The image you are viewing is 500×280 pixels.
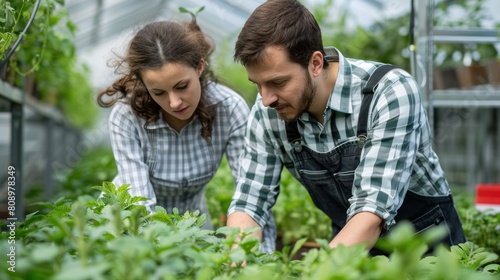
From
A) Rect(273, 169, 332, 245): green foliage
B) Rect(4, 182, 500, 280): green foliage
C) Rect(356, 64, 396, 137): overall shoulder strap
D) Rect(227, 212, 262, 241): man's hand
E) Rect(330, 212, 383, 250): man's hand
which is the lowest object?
Rect(273, 169, 332, 245): green foliage

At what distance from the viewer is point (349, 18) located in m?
7.00

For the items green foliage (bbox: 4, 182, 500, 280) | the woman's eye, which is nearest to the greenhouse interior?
green foliage (bbox: 4, 182, 500, 280)

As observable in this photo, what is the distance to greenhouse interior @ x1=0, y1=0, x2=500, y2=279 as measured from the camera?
101cm

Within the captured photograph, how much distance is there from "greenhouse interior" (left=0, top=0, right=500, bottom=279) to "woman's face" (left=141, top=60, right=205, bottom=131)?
45 millimetres

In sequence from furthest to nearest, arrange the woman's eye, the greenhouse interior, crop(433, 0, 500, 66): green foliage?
crop(433, 0, 500, 66): green foliage, the woman's eye, the greenhouse interior

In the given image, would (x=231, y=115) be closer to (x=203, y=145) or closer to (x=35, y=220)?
(x=203, y=145)

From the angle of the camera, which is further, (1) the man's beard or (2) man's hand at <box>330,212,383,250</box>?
(1) the man's beard

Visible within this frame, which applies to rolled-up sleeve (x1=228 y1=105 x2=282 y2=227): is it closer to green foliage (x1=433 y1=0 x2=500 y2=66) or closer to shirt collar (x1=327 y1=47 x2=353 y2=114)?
shirt collar (x1=327 y1=47 x2=353 y2=114)

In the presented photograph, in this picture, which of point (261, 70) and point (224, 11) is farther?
point (224, 11)

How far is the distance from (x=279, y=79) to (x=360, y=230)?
0.47 m

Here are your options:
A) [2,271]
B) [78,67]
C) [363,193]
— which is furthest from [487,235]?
[78,67]

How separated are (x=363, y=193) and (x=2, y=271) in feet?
3.50

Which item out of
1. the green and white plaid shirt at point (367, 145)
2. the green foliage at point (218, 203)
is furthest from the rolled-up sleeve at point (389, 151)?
the green foliage at point (218, 203)

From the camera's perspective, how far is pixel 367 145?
1.87 meters
